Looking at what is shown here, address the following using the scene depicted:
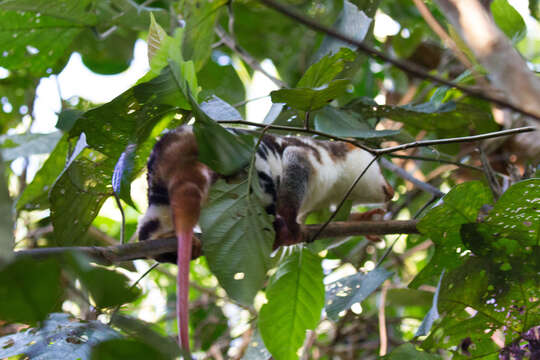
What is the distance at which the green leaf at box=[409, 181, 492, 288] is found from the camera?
196 cm

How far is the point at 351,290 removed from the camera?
255cm

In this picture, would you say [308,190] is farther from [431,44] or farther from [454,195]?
[431,44]

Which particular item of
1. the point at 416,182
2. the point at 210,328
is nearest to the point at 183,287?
the point at 416,182

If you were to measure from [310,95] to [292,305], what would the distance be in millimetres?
966

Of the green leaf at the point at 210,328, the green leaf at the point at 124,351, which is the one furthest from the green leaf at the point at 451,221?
the green leaf at the point at 210,328

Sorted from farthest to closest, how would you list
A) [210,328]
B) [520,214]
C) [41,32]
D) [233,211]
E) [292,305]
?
[210,328] < [41,32] < [292,305] < [233,211] < [520,214]

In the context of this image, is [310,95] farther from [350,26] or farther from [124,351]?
[124,351]

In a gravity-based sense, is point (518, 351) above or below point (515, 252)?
below

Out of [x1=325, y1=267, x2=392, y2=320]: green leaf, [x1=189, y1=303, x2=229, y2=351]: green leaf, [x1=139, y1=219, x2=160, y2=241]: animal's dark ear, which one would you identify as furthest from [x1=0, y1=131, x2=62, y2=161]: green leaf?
[x1=189, y1=303, x2=229, y2=351]: green leaf

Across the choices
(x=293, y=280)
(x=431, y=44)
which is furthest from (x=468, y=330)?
(x=431, y=44)

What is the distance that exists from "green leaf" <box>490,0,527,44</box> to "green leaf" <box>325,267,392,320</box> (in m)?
1.16

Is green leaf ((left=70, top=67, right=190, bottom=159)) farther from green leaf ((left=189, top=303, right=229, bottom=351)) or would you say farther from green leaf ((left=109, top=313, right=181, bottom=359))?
green leaf ((left=189, top=303, right=229, bottom=351))

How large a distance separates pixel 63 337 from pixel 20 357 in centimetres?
15

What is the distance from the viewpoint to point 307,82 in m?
2.00
